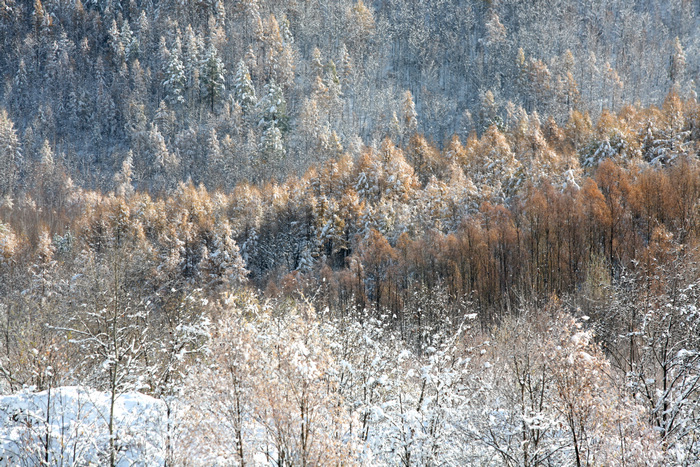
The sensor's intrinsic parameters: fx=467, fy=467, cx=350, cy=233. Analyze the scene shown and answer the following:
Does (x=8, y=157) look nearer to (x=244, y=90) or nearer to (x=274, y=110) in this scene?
(x=244, y=90)

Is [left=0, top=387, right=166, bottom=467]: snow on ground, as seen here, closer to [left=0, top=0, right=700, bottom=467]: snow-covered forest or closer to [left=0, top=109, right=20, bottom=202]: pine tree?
[left=0, top=0, right=700, bottom=467]: snow-covered forest

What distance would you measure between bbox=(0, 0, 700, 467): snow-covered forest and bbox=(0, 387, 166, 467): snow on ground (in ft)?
0.33

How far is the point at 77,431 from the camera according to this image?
8.61m

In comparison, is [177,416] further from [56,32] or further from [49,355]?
[56,32]

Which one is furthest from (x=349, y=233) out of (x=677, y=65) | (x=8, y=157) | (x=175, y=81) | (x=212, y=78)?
(x=8, y=157)

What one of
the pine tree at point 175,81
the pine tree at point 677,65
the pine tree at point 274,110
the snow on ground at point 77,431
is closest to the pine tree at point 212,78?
the pine tree at point 175,81

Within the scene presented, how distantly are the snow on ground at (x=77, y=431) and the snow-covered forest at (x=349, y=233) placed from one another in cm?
10

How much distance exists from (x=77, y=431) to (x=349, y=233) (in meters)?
51.8

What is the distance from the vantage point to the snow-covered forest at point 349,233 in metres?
9.43

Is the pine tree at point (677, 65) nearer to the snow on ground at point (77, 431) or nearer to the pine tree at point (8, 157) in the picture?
the snow on ground at point (77, 431)

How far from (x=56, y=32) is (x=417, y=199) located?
12652 centimetres

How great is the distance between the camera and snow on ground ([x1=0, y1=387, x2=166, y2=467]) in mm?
8680

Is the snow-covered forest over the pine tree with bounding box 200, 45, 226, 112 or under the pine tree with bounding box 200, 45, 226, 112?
under

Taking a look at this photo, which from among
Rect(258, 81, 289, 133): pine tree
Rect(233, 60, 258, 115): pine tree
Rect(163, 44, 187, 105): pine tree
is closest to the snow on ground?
Rect(258, 81, 289, 133): pine tree
